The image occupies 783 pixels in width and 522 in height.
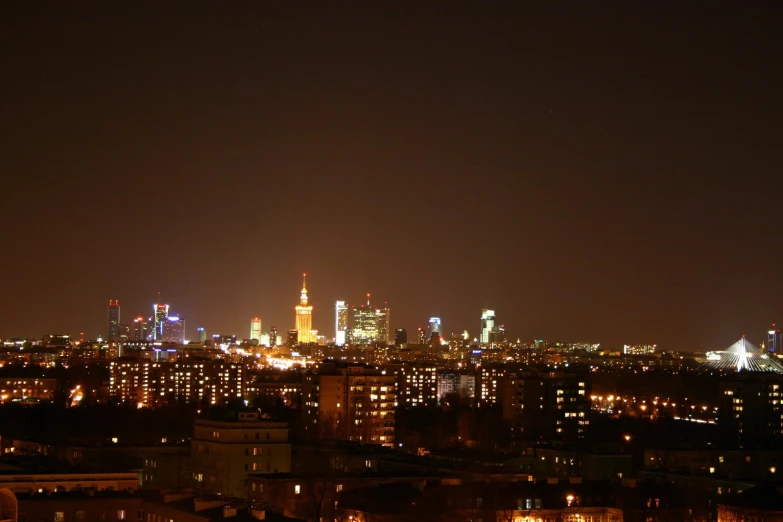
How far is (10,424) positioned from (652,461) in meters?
21.8

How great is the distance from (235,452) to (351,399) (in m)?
21.1

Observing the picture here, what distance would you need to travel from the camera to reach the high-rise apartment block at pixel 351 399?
4993 centimetres

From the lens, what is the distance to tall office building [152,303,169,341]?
169875mm

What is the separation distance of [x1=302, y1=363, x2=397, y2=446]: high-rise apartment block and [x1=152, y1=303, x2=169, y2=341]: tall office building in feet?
388

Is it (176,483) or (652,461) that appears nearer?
(176,483)

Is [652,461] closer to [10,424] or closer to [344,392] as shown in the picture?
[344,392]

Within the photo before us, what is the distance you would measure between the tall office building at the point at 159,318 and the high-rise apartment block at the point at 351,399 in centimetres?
11824

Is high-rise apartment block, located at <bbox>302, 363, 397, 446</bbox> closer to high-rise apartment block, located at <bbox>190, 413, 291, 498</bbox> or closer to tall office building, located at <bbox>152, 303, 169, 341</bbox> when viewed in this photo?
high-rise apartment block, located at <bbox>190, 413, 291, 498</bbox>

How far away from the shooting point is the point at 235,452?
31.2 meters

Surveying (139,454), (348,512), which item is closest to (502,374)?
(139,454)

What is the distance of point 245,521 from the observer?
2031cm

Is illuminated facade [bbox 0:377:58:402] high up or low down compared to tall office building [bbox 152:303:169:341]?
down

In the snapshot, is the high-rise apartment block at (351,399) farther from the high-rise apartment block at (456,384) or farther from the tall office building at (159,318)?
the tall office building at (159,318)

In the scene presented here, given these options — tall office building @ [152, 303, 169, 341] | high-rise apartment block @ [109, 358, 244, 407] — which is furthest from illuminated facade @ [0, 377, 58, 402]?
tall office building @ [152, 303, 169, 341]
